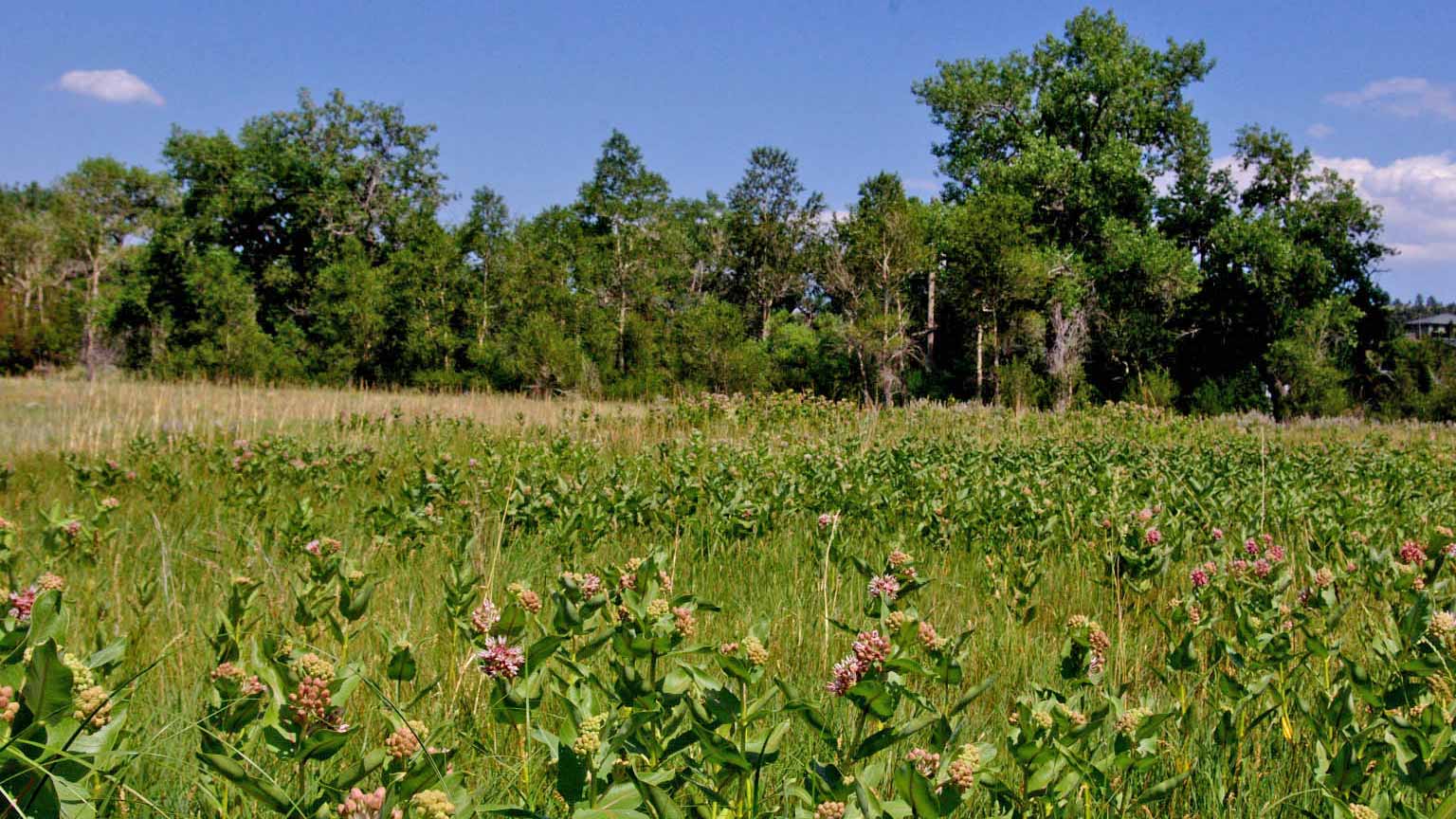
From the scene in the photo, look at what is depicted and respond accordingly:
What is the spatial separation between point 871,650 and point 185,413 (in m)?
10.7

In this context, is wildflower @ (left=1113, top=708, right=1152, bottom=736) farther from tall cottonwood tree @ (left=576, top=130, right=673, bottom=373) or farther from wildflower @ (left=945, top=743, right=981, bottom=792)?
tall cottonwood tree @ (left=576, top=130, right=673, bottom=373)

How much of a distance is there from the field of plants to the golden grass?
0.46 meters

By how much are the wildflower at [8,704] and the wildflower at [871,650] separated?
1.02 metres

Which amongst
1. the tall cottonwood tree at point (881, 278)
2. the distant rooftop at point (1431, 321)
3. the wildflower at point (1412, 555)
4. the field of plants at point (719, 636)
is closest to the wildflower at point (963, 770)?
the field of plants at point (719, 636)

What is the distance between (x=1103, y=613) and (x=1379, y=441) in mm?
11367

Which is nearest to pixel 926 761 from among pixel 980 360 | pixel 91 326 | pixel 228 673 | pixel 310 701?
pixel 310 701

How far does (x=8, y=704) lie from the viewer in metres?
0.90

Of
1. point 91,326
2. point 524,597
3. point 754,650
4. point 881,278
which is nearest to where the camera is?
point 754,650

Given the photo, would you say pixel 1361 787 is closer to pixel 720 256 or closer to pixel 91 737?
pixel 91 737

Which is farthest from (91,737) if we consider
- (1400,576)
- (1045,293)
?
(1045,293)

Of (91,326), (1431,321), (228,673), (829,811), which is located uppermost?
(1431,321)

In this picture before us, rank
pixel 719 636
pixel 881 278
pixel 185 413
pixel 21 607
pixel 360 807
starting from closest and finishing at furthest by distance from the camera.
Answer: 1. pixel 360 807
2. pixel 21 607
3. pixel 719 636
4. pixel 185 413
5. pixel 881 278

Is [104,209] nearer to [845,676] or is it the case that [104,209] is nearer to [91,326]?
[91,326]

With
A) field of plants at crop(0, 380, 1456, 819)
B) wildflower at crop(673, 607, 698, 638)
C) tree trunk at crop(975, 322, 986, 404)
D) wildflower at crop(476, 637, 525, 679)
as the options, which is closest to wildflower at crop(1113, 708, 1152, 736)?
field of plants at crop(0, 380, 1456, 819)
